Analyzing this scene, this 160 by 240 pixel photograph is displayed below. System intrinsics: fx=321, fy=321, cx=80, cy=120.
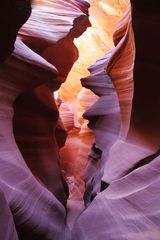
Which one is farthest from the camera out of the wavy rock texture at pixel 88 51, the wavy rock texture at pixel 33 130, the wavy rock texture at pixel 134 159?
the wavy rock texture at pixel 88 51

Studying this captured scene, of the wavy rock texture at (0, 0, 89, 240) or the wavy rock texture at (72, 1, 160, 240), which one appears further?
the wavy rock texture at (0, 0, 89, 240)

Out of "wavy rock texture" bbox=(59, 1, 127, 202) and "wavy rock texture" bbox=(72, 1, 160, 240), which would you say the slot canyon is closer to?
"wavy rock texture" bbox=(72, 1, 160, 240)

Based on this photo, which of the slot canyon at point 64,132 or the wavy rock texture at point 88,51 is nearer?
the slot canyon at point 64,132

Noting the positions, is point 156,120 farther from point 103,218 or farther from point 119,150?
point 103,218

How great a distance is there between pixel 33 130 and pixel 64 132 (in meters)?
1.01

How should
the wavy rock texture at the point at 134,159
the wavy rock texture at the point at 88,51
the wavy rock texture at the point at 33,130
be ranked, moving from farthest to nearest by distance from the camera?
the wavy rock texture at the point at 88,51, the wavy rock texture at the point at 33,130, the wavy rock texture at the point at 134,159

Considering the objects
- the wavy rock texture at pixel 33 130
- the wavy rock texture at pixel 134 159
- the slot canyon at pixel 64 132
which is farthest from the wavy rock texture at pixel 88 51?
the wavy rock texture at pixel 134 159

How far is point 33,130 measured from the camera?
2.81 meters

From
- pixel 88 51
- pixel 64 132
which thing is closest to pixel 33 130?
pixel 64 132

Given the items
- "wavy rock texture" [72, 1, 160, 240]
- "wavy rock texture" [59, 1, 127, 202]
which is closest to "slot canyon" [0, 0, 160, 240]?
"wavy rock texture" [72, 1, 160, 240]

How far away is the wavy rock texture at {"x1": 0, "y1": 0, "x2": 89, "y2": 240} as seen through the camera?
1.82 meters

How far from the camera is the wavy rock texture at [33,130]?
1824 millimetres

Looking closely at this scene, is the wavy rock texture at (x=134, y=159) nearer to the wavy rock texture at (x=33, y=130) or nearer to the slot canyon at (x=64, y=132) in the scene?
the slot canyon at (x=64, y=132)

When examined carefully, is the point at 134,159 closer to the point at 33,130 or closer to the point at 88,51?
the point at 33,130
